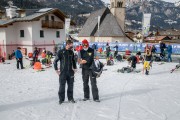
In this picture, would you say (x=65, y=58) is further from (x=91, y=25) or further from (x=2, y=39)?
(x=91, y=25)

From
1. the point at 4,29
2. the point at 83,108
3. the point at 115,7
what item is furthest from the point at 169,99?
the point at 115,7

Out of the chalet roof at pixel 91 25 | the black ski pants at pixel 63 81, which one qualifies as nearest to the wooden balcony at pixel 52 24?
the chalet roof at pixel 91 25

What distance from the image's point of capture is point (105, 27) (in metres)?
57.2

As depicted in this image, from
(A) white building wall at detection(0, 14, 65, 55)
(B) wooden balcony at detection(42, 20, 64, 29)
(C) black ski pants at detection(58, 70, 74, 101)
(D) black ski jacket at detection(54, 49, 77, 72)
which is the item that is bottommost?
(C) black ski pants at detection(58, 70, 74, 101)

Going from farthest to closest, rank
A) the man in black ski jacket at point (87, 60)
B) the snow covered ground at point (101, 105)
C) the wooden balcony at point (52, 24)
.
Answer: the wooden balcony at point (52, 24), the man in black ski jacket at point (87, 60), the snow covered ground at point (101, 105)

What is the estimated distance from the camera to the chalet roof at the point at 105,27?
55463 millimetres

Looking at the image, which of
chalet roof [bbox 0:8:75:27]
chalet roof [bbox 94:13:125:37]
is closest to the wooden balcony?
chalet roof [bbox 0:8:75:27]

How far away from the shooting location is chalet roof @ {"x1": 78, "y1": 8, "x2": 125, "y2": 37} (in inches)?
2184

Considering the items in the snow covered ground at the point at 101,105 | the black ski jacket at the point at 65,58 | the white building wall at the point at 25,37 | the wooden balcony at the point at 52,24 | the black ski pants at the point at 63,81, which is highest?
the wooden balcony at the point at 52,24

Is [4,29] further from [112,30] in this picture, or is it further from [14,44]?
[112,30]

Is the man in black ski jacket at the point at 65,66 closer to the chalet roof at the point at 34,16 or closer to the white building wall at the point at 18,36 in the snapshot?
the chalet roof at the point at 34,16

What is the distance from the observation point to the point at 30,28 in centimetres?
3438

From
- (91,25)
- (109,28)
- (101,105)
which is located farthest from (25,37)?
(101,105)

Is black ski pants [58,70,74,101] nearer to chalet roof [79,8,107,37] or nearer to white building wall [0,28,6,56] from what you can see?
white building wall [0,28,6,56]
